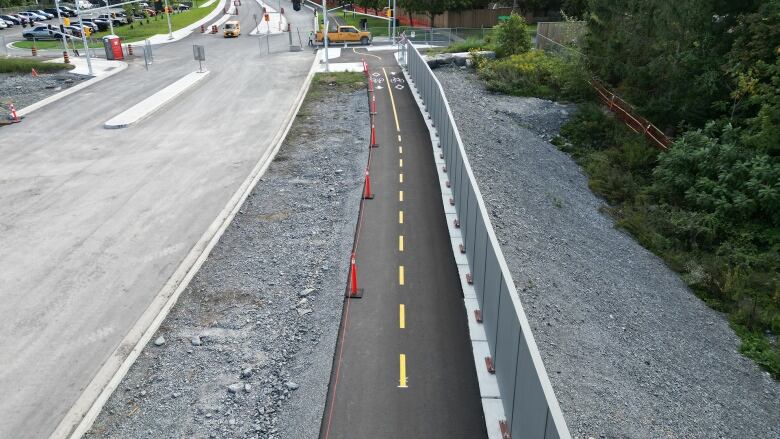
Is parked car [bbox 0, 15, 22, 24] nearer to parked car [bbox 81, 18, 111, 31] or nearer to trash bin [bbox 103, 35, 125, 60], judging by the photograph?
parked car [bbox 81, 18, 111, 31]

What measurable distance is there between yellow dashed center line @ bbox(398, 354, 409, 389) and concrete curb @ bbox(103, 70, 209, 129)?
80.6 ft

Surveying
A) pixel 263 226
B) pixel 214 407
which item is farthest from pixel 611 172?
pixel 214 407

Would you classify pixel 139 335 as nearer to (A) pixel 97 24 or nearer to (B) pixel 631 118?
(B) pixel 631 118

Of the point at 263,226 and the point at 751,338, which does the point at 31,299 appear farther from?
the point at 751,338

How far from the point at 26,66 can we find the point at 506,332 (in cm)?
4770

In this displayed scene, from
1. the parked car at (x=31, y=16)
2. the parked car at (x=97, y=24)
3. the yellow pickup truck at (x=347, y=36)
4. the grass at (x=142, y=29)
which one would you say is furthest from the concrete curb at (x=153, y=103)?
the parked car at (x=31, y=16)

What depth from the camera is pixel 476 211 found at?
14414mm

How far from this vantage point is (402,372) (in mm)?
12258

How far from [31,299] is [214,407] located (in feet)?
24.3

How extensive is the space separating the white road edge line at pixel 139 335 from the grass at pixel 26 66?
107 ft

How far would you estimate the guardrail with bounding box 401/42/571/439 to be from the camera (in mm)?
8164

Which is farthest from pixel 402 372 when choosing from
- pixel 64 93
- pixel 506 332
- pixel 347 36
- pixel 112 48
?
pixel 347 36

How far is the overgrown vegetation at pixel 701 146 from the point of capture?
18531 millimetres

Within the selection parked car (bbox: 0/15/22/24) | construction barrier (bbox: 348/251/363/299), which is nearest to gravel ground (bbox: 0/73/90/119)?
construction barrier (bbox: 348/251/363/299)
